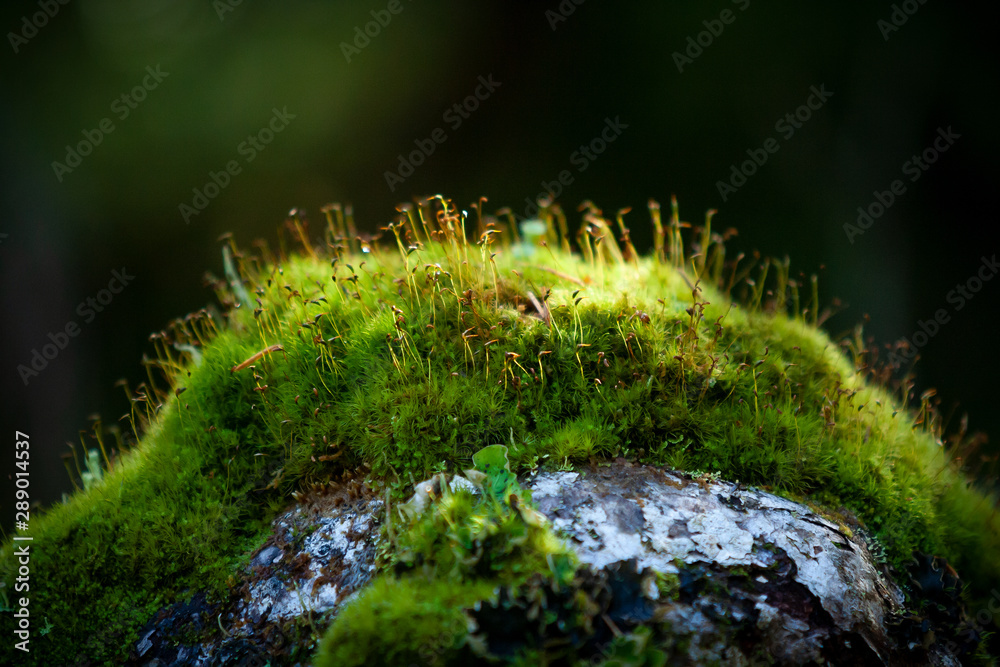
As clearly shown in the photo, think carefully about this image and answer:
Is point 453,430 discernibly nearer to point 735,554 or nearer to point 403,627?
point 403,627

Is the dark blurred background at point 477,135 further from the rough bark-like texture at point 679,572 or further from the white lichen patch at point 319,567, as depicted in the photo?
the white lichen patch at point 319,567

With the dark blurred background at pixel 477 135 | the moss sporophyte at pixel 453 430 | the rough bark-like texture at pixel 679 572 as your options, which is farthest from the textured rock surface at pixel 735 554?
the dark blurred background at pixel 477 135

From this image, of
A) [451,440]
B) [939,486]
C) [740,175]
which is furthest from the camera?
[740,175]

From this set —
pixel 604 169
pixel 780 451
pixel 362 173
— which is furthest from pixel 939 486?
pixel 362 173

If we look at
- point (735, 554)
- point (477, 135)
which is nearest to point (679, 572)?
point (735, 554)

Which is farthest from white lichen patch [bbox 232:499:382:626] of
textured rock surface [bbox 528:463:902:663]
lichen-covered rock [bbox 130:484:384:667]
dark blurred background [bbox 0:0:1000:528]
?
dark blurred background [bbox 0:0:1000:528]

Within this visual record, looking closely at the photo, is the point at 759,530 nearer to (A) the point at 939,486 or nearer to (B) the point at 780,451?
(B) the point at 780,451

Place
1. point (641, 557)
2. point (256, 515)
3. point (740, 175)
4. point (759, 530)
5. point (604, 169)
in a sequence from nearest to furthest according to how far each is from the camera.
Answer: point (641, 557) → point (759, 530) → point (256, 515) → point (740, 175) → point (604, 169)
